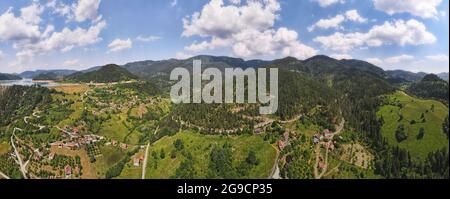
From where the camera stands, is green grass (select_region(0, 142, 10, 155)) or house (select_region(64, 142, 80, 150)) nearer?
house (select_region(64, 142, 80, 150))

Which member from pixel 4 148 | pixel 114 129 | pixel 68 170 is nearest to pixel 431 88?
pixel 114 129

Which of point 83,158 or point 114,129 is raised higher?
point 114,129

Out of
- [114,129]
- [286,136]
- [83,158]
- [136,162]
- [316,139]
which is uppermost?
→ [286,136]

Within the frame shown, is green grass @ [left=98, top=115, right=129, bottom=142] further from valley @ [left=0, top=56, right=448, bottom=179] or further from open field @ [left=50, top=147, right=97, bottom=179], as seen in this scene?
open field @ [left=50, top=147, right=97, bottom=179]

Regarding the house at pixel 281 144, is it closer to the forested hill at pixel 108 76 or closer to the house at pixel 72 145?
the house at pixel 72 145

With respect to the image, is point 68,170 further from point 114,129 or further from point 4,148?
point 114,129

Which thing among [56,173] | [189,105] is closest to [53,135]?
[56,173]

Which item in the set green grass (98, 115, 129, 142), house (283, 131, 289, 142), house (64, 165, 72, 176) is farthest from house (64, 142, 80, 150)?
house (283, 131, 289, 142)

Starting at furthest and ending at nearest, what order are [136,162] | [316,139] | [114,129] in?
[114,129], [316,139], [136,162]

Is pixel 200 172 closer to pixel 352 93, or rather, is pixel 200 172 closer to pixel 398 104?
pixel 398 104
